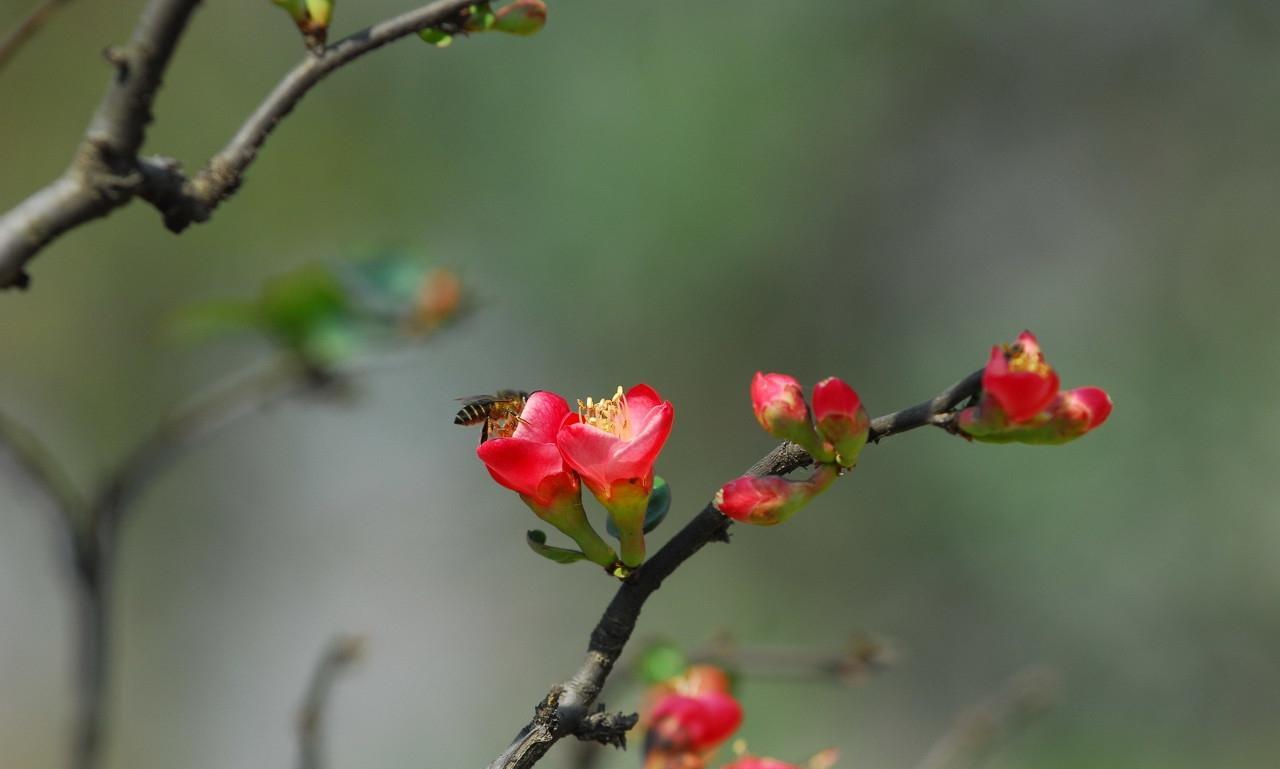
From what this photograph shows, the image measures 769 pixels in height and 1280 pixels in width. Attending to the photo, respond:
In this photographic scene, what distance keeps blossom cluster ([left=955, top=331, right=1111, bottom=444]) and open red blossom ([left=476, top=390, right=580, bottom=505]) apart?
0.71 feet

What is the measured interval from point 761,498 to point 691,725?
0.29 meters

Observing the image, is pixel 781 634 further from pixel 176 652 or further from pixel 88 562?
pixel 88 562

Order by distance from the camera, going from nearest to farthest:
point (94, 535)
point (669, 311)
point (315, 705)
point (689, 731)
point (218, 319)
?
point (689, 731) → point (315, 705) → point (94, 535) → point (218, 319) → point (669, 311)

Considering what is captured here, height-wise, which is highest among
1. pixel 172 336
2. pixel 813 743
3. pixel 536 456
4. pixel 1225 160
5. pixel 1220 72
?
pixel 1220 72

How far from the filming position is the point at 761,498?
0.54 m

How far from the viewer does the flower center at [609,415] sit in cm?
69

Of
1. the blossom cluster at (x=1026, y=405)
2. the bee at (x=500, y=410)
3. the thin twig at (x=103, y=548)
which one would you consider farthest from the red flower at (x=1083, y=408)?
the thin twig at (x=103, y=548)

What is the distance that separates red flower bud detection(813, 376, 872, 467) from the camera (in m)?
0.55

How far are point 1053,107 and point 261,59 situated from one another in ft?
10.1

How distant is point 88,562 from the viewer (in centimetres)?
98

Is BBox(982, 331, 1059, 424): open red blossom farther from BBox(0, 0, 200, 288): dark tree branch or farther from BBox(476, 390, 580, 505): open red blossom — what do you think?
BBox(0, 0, 200, 288): dark tree branch

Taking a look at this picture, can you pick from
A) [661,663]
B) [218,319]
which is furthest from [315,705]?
[218,319]

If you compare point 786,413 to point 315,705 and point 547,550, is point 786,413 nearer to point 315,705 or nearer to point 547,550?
point 547,550

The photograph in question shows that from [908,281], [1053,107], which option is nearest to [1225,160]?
[1053,107]
